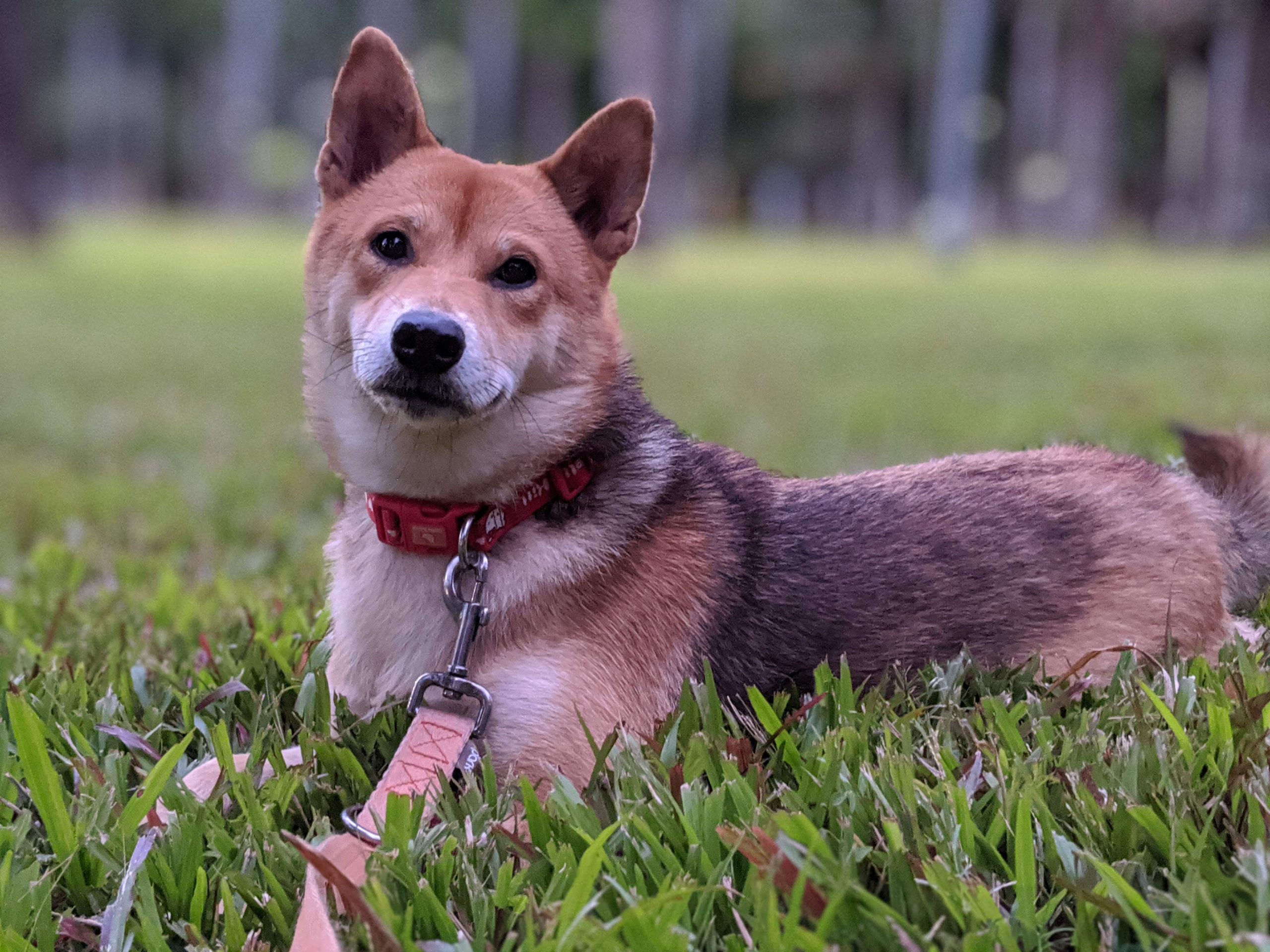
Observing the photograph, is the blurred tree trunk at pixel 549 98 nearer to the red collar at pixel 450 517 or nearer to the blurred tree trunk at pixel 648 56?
the blurred tree trunk at pixel 648 56

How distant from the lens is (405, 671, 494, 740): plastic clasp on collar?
2.44 metres

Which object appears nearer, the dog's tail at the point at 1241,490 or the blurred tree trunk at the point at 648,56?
the dog's tail at the point at 1241,490

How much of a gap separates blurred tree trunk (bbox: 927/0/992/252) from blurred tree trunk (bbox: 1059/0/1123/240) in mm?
8304

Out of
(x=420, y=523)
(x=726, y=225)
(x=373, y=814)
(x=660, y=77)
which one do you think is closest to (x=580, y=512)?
(x=420, y=523)

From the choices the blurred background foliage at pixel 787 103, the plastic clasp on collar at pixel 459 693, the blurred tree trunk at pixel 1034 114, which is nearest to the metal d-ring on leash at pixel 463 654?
the plastic clasp on collar at pixel 459 693

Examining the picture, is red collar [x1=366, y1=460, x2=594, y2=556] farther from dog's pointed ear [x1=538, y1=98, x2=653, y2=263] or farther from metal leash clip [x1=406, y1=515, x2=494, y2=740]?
dog's pointed ear [x1=538, y1=98, x2=653, y2=263]

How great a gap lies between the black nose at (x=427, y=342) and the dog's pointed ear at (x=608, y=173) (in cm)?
62

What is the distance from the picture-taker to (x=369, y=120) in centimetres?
296

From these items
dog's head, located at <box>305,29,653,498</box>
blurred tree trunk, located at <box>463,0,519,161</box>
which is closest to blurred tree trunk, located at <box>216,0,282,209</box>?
blurred tree trunk, located at <box>463,0,519,161</box>

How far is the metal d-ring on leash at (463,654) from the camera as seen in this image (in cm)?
246

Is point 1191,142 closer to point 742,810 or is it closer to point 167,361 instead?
point 167,361

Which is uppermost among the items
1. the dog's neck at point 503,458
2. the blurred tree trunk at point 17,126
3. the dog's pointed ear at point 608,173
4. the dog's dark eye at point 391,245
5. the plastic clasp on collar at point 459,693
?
the blurred tree trunk at point 17,126

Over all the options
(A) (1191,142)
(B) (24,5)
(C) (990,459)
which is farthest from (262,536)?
(A) (1191,142)

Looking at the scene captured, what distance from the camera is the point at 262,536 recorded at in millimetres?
5102
